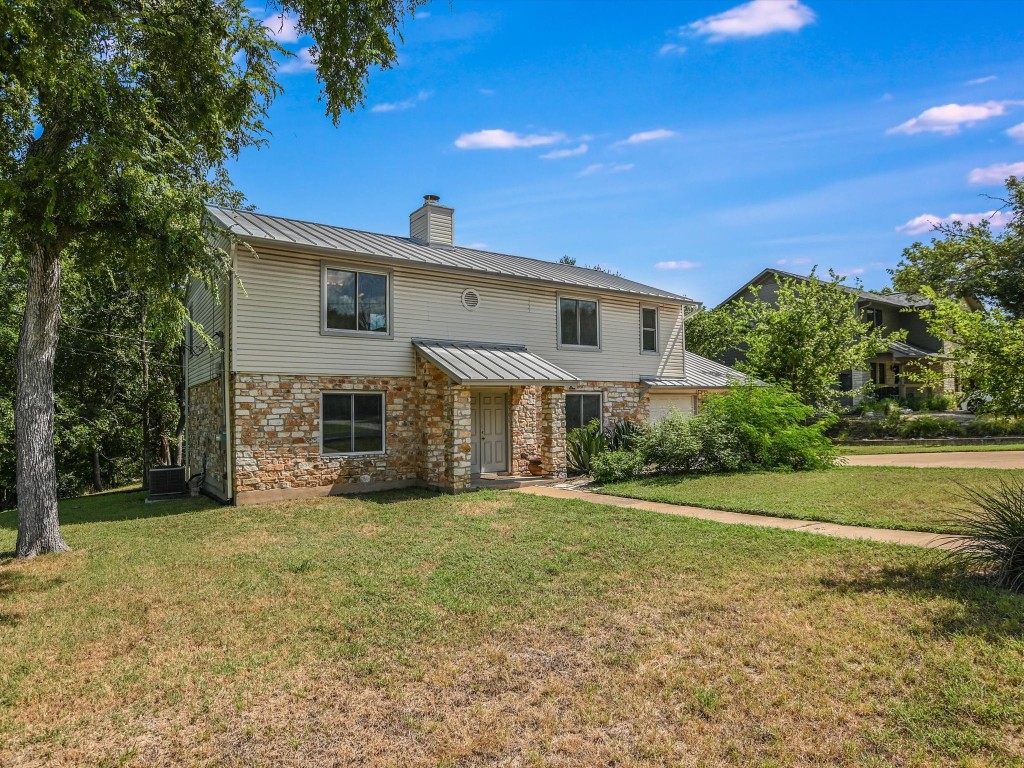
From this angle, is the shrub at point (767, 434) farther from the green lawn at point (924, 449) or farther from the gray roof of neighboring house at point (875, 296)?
the gray roof of neighboring house at point (875, 296)

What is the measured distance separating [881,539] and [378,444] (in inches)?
380

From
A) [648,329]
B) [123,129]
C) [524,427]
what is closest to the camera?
[123,129]

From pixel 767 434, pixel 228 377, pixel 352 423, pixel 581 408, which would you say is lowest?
pixel 767 434

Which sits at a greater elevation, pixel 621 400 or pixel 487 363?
pixel 487 363

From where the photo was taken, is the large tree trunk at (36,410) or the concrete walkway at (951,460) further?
the concrete walkway at (951,460)

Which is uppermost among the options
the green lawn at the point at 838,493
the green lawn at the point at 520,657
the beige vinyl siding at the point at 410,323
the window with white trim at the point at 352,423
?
the beige vinyl siding at the point at 410,323

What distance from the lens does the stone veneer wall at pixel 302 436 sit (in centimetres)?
1159

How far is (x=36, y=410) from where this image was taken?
27.2 ft

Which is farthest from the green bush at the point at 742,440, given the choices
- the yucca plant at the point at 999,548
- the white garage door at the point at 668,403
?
the yucca plant at the point at 999,548

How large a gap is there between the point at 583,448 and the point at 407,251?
665cm

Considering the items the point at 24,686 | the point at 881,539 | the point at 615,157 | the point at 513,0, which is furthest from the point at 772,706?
the point at 615,157

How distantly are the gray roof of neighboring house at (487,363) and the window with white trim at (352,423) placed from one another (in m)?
1.68

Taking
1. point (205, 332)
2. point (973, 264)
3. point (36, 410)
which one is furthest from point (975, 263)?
point (36, 410)

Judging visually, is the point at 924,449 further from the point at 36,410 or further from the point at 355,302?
the point at 36,410
